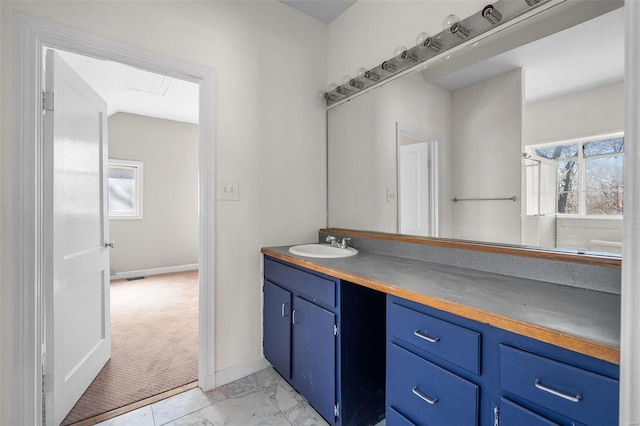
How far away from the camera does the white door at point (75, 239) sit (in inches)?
56.6

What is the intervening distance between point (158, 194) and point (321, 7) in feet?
13.5

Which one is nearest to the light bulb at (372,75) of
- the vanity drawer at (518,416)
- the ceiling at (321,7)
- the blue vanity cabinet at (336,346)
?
the ceiling at (321,7)

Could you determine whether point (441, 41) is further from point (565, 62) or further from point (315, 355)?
point (315, 355)

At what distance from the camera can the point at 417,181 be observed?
178 cm

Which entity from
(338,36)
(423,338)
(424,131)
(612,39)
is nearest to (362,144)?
(424,131)

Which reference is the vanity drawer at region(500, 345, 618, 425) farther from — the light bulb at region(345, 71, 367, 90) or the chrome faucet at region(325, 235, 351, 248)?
the light bulb at region(345, 71, 367, 90)

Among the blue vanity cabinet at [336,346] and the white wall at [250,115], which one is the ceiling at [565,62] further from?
the blue vanity cabinet at [336,346]

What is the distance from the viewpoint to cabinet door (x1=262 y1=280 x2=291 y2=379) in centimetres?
172

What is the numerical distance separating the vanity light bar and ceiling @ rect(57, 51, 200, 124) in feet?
6.22

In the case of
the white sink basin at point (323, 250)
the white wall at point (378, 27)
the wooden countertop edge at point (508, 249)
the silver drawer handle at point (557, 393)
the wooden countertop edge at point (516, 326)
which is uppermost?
the white wall at point (378, 27)

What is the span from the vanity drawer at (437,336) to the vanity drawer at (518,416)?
0.10 metres

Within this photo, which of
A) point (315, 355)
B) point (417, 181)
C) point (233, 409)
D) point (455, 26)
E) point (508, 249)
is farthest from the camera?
point (417, 181)

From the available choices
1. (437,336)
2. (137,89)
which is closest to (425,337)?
(437,336)

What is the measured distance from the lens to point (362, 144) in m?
2.12
